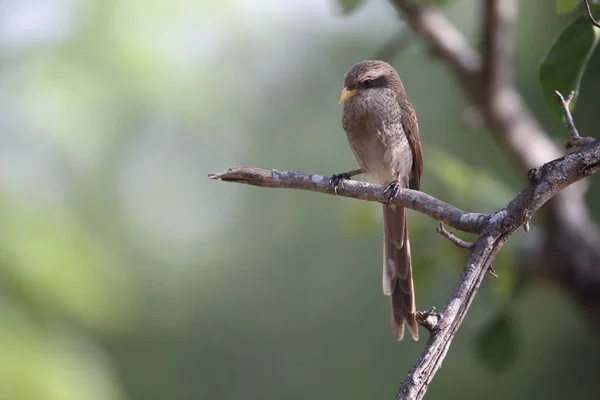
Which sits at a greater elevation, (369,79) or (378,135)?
(369,79)

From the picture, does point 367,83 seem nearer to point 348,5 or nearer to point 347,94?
point 347,94

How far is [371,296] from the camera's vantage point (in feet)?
35.9

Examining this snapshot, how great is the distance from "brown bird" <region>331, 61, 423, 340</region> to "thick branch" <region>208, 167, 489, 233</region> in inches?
31.8

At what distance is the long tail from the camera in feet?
12.8

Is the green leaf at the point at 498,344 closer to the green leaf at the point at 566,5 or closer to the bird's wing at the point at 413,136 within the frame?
the bird's wing at the point at 413,136

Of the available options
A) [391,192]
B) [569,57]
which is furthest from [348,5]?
[391,192]

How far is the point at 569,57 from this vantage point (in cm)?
327

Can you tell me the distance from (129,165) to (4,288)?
285 inches

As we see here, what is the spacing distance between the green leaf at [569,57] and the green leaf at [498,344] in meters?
2.42

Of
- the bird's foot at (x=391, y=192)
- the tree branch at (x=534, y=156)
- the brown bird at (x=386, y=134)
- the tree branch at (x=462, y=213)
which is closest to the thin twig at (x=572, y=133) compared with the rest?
the tree branch at (x=462, y=213)

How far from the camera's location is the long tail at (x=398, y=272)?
12.8 feet

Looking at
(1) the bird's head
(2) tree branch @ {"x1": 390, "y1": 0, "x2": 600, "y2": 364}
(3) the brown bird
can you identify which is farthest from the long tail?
(2) tree branch @ {"x1": 390, "y1": 0, "x2": 600, "y2": 364}

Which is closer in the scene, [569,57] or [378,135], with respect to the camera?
[569,57]

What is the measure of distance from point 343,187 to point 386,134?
1.11 m
